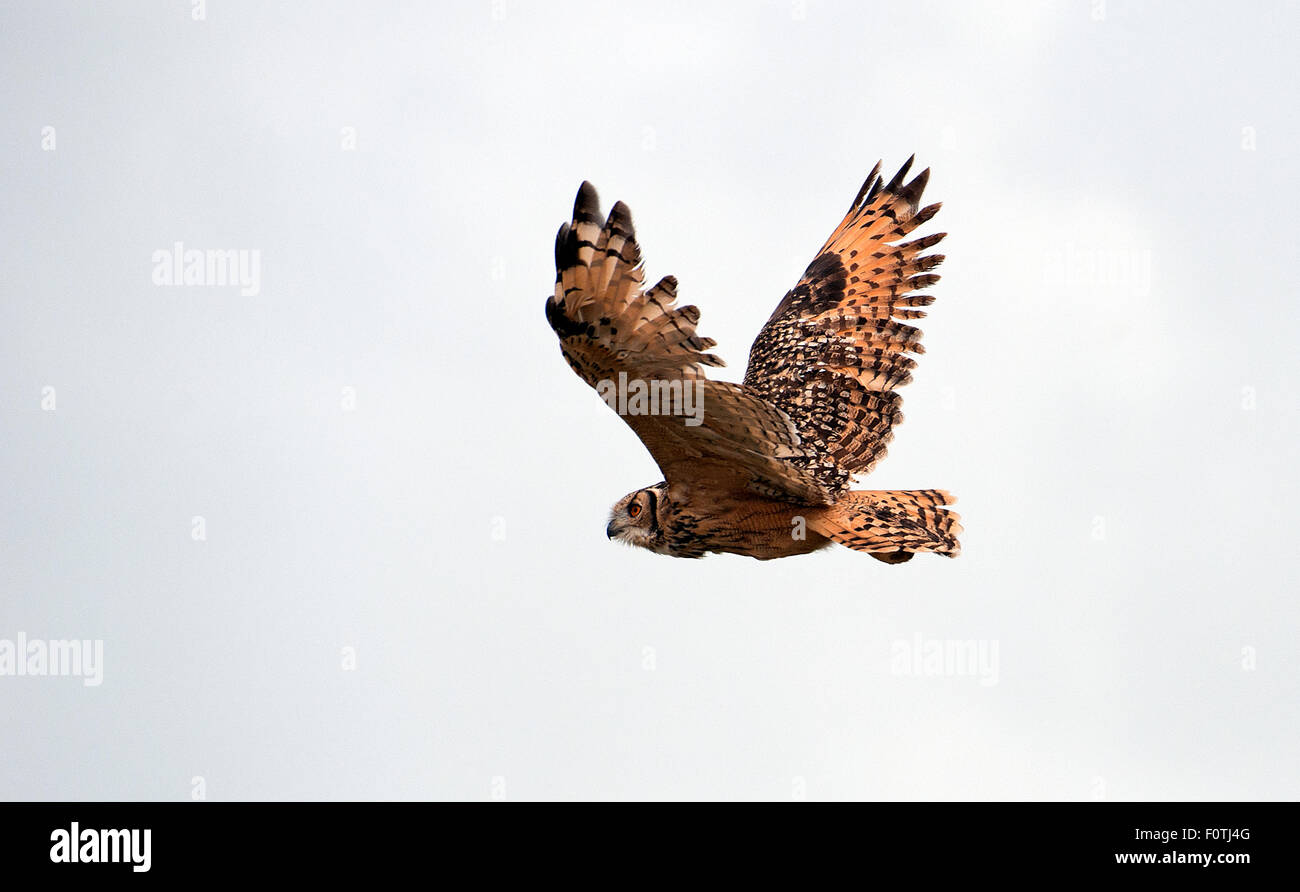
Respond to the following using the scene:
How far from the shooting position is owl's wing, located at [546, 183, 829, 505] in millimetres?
6867

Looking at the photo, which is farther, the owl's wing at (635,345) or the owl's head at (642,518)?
the owl's head at (642,518)

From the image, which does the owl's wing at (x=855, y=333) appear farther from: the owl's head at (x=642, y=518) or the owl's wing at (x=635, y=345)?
the owl's wing at (x=635, y=345)

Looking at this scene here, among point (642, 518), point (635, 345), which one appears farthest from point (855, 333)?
point (635, 345)

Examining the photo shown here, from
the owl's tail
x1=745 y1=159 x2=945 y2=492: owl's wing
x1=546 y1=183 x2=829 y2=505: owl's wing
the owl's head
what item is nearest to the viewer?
x1=546 y1=183 x2=829 y2=505: owl's wing

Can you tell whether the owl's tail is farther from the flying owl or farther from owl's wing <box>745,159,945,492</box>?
owl's wing <box>745,159,945,492</box>

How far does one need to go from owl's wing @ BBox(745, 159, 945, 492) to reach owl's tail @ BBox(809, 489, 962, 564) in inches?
16.3

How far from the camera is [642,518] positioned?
8961 mm

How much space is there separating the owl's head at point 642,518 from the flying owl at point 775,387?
0.04 ft

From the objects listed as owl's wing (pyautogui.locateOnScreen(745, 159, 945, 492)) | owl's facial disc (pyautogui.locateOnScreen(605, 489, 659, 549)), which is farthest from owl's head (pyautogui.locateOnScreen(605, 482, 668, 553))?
owl's wing (pyautogui.locateOnScreen(745, 159, 945, 492))

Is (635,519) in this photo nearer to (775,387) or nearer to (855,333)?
(775,387)

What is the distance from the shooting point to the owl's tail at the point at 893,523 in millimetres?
8602

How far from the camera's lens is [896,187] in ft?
34.2

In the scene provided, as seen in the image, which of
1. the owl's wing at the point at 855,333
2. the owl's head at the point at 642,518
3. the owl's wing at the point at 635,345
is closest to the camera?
the owl's wing at the point at 635,345

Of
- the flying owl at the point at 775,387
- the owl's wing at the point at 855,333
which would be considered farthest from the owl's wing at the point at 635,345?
the owl's wing at the point at 855,333
